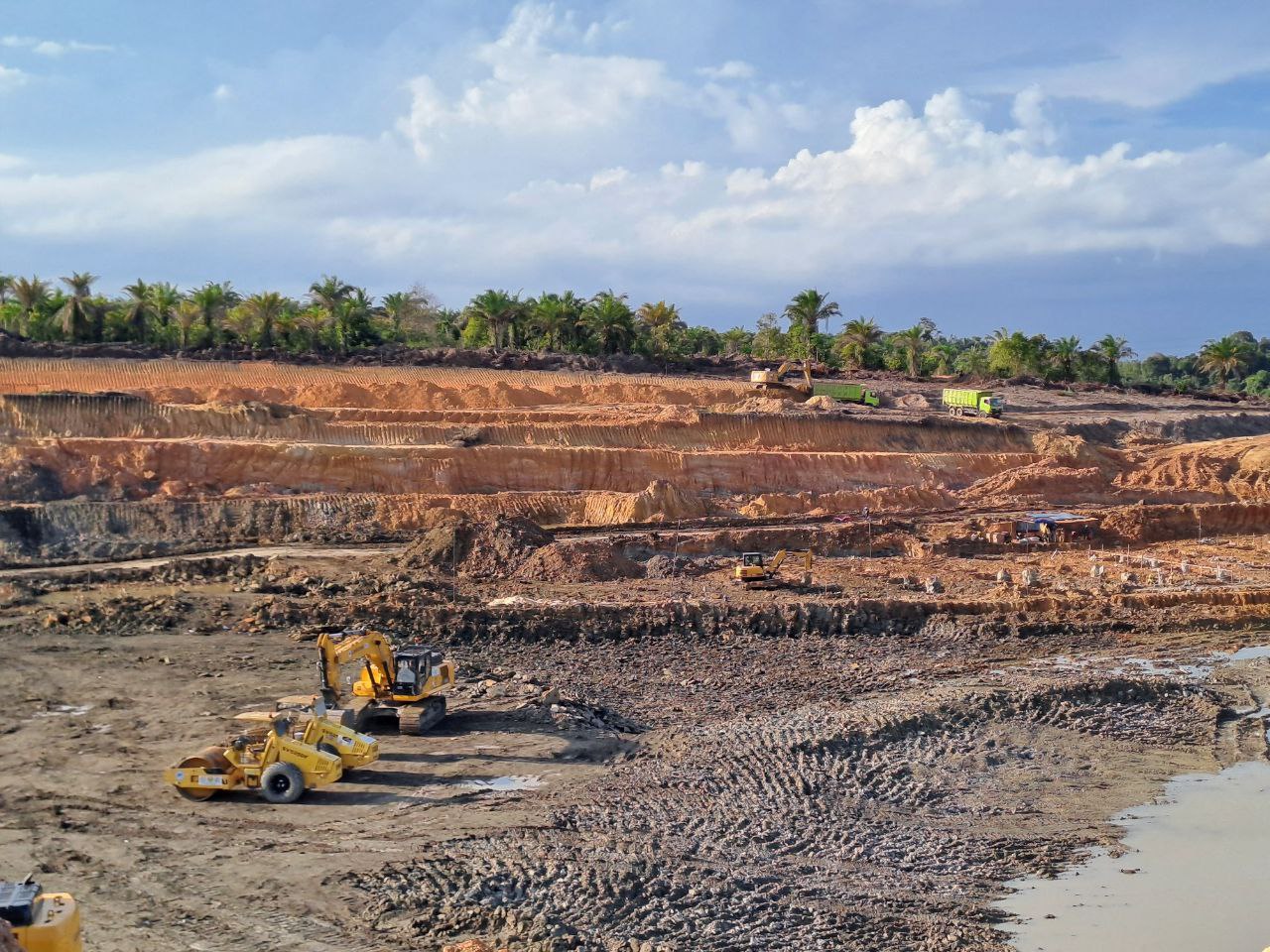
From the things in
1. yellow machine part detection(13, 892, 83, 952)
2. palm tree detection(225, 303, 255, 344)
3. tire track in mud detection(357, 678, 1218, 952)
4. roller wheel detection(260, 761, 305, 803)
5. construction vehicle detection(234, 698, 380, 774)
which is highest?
palm tree detection(225, 303, 255, 344)

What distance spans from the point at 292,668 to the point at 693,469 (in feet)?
61.2

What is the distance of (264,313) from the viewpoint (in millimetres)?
53438

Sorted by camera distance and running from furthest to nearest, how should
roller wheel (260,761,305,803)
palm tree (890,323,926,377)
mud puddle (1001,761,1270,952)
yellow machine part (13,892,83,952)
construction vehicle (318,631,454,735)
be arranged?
palm tree (890,323,926,377), construction vehicle (318,631,454,735), roller wheel (260,761,305,803), mud puddle (1001,761,1270,952), yellow machine part (13,892,83,952)

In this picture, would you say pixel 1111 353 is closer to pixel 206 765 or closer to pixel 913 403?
pixel 913 403

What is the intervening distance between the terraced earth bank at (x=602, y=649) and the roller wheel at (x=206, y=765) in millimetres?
389

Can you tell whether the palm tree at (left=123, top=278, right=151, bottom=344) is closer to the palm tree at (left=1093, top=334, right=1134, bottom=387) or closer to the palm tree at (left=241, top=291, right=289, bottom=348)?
the palm tree at (left=241, top=291, right=289, bottom=348)

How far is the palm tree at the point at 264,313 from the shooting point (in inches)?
2092

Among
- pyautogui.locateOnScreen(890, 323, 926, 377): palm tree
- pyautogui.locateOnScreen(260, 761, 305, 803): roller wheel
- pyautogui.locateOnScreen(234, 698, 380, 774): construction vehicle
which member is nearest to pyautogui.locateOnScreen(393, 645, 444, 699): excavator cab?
pyautogui.locateOnScreen(234, 698, 380, 774): construction vehicle

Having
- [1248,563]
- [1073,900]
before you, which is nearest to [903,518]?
[1248,563]

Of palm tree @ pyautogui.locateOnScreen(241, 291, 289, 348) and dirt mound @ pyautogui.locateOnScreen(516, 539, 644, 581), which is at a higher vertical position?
palm tree @ pyautogui.locateOnScreen(241, 291, 289, 348)

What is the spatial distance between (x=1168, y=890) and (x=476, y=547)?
18.3 metres

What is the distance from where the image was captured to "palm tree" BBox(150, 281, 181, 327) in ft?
176

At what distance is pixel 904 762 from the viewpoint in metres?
16.8

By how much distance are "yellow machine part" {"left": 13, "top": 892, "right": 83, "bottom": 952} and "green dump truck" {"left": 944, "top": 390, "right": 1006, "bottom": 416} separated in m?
45.9
